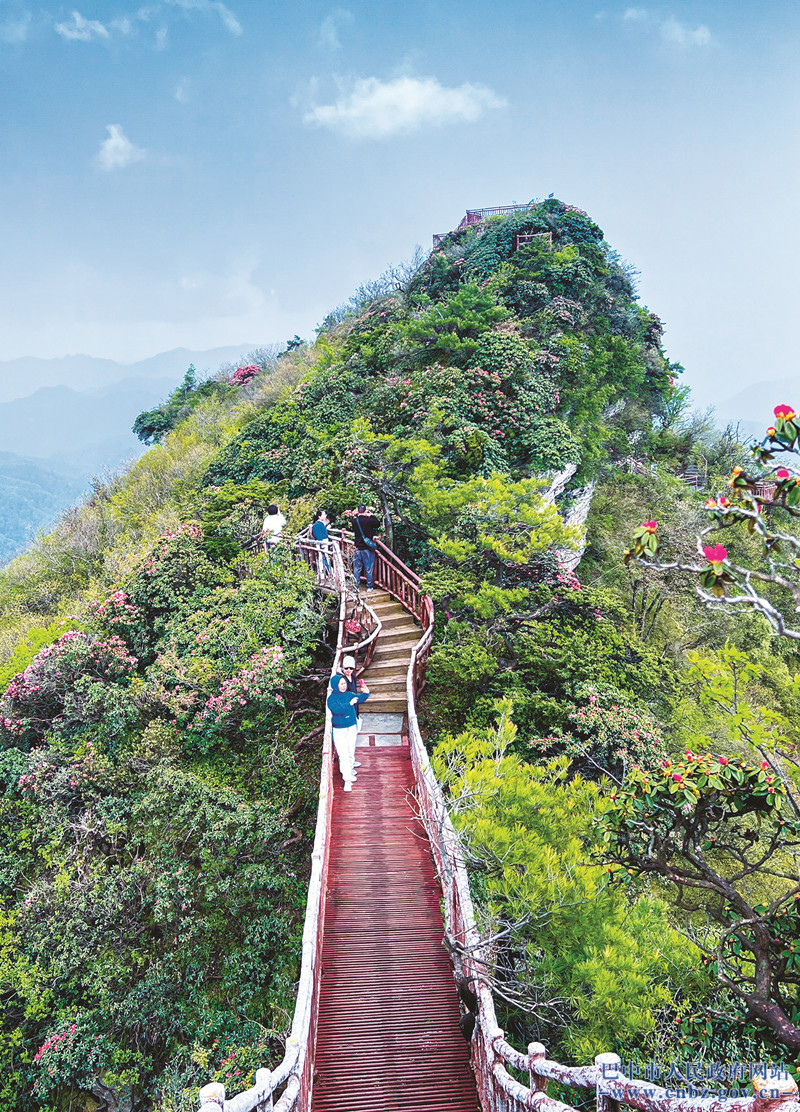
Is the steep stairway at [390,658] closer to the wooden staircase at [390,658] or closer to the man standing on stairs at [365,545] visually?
the wooden staircase at [390,658]

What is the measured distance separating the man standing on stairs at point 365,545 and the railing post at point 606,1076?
9.92 metres

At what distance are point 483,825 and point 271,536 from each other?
9.06 m

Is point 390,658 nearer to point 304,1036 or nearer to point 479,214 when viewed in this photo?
point 304,1036

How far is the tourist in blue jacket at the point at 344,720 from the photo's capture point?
24.8 ft

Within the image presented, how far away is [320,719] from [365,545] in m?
3.65

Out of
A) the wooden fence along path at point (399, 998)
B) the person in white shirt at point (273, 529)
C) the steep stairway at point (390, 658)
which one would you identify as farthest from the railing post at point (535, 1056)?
the person in white shirt at point (273, 529)

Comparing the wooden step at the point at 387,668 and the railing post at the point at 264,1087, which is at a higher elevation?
the wooden step at the point at 387,668

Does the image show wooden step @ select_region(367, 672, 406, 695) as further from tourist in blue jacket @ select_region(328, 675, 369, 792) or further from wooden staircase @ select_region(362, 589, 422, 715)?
tourist in blue jacket @ select_region(328, 675, 369, 792)

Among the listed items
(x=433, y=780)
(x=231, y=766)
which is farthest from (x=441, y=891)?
(x=231, y=766)

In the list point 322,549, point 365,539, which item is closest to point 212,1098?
point 365,539

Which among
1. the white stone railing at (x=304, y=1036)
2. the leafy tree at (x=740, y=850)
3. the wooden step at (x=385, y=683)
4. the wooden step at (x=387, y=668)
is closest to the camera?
the white stone railing at (x=304, y=1036)

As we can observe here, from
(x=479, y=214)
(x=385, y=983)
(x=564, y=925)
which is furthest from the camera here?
(x=479, y=214)

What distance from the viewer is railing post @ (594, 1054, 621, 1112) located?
2.91m

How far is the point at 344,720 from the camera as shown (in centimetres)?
771
